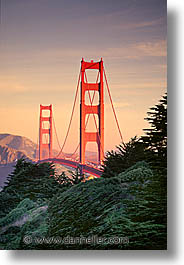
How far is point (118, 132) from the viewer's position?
3473mm

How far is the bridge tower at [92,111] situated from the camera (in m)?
3.46

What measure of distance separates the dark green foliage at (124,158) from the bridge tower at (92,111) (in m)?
0.11

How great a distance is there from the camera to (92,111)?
11.4 feet

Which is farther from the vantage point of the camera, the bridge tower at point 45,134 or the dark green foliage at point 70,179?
the dark green foliage at point 70,179

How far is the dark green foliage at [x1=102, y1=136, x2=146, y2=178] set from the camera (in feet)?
11.2

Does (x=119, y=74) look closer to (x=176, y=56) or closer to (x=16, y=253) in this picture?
(x=176, y=56)

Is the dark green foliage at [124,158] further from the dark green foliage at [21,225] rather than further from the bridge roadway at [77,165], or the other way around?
the dark green foliage at [21,225]

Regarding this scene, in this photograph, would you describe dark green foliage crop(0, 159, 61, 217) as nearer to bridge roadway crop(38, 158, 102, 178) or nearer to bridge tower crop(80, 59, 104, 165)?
bridge roadway crop(38, 158, 102, 178)

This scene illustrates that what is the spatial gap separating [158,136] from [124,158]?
0.41m

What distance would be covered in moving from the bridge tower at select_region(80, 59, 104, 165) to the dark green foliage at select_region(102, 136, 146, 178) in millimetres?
115
